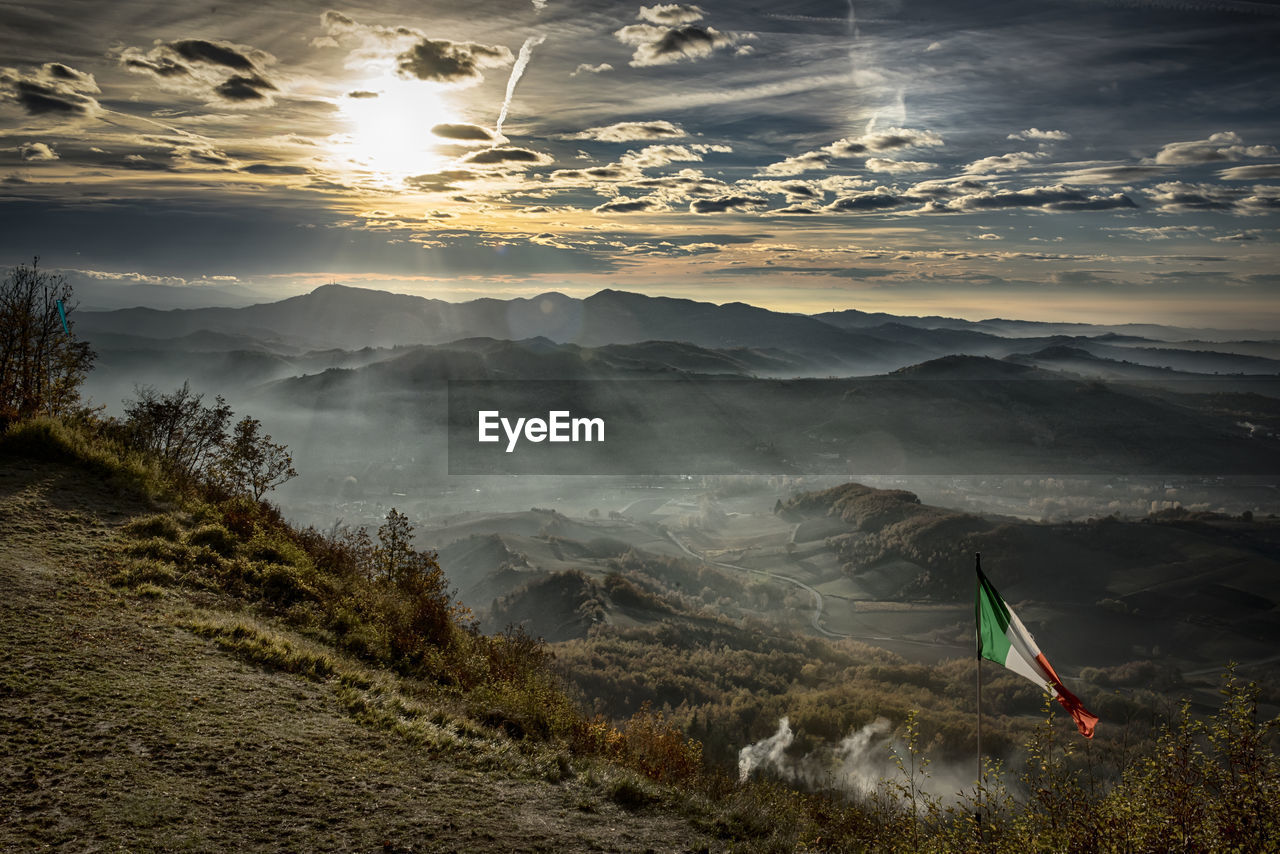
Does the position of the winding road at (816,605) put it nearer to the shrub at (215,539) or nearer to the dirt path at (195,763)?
the shrub at (215,539)

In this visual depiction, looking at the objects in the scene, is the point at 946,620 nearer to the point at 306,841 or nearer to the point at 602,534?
the point at 602,534

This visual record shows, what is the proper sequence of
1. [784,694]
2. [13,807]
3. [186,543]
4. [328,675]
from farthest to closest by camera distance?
[784,694], [186,543], [328,675], [13,807]

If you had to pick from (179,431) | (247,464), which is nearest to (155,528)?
(247,464)

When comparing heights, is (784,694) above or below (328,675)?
below

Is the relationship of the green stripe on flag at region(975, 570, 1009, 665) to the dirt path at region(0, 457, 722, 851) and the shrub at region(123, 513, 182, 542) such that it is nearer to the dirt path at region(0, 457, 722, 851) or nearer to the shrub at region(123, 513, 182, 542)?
the dirt path at region(0, 457, 722, 851)

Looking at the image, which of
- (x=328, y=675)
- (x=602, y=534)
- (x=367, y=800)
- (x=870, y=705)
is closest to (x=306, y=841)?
(x=367, y=800)

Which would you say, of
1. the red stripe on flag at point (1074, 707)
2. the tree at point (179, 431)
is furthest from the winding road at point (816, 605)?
the red stripe on flag at point (1074, 707)
